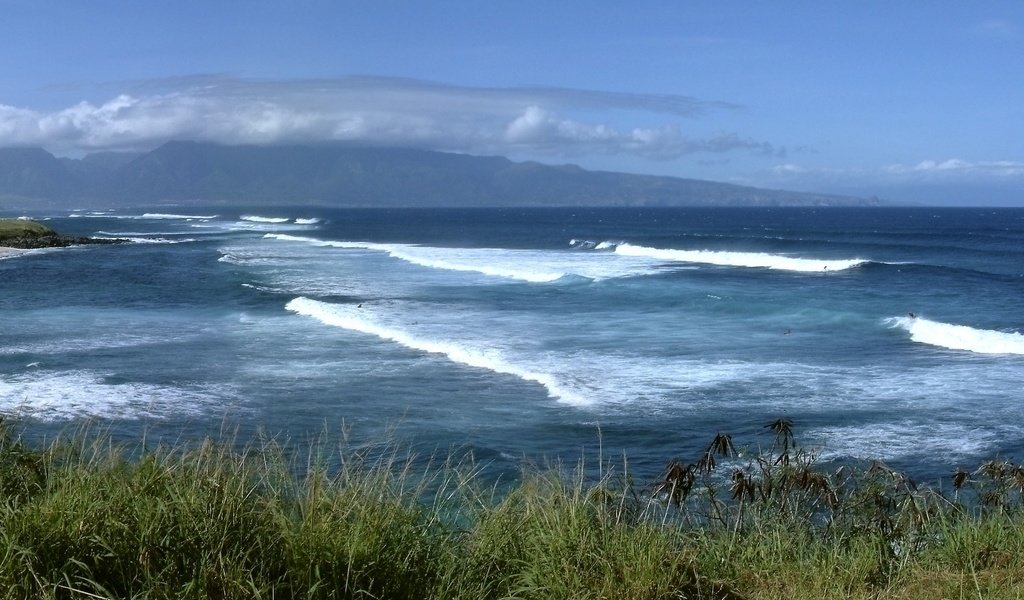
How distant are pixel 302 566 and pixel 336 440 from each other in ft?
29.1

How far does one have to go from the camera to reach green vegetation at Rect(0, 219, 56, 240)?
198 feet

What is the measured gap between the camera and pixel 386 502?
5.17 metres

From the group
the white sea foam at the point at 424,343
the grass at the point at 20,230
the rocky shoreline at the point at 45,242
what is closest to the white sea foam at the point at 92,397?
the white sea foam at the point at 424,343

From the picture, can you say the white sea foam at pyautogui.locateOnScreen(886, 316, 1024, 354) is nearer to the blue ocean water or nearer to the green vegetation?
the blue ocean water

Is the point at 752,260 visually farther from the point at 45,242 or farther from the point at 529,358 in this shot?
the point at 45,242

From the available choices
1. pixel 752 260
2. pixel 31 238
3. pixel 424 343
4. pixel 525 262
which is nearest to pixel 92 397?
pixel 424 343

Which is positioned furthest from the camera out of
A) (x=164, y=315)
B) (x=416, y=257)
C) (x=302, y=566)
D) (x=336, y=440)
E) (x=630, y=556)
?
(x=416, y=257)

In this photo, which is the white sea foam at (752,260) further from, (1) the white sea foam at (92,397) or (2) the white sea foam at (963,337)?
(1) the white sea foam at (92,397)

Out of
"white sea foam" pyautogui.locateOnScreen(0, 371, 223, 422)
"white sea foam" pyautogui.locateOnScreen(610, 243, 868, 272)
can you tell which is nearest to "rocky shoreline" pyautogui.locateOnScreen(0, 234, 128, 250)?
"white sea foam" pyautogui.locateOnScreen(610, 243, 868, 272)

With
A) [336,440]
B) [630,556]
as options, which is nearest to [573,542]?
[630,556]

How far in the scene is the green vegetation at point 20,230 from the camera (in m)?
60.5

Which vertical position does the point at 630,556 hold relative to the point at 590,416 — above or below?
above

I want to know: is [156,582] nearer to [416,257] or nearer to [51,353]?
[51,353]

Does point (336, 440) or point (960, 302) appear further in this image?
point (960, 302)
